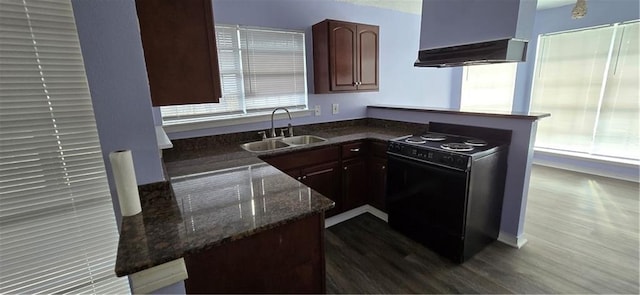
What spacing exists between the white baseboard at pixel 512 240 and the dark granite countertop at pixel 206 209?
2.02 m

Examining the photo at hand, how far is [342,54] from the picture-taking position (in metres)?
2.94

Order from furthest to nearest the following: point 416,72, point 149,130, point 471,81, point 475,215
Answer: point 471,81 → point 416,72 → point 475,215 → point 149,130

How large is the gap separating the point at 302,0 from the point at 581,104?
4.45m

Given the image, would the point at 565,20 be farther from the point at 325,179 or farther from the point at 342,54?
the point at 325,179

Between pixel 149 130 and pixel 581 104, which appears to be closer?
pixel 149 130

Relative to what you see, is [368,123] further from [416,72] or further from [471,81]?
[471,81]

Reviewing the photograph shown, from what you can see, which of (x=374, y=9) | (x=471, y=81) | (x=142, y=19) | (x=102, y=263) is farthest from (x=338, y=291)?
(x=471, y=81)

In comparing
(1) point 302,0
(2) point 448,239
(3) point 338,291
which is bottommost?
(3) point 338,291

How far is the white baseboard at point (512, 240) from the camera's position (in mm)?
2324

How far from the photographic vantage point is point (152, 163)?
121 centimetres

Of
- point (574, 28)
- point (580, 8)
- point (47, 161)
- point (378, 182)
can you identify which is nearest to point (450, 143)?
point (378, 182)

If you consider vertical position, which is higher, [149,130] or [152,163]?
[149,130]

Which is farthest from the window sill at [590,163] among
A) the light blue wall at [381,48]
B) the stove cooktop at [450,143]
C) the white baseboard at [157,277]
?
the white baseboard at [157,277]

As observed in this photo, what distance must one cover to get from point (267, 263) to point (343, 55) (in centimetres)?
235
